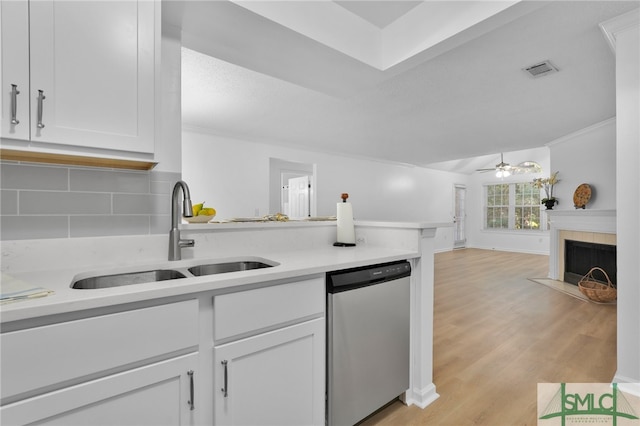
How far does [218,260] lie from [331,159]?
4658 mm

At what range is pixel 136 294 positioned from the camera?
938mm

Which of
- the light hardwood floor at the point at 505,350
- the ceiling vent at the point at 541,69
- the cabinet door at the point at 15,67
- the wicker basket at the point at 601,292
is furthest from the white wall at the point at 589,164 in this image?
the cabinet door at the point at 15,67

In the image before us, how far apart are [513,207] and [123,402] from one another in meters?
9.93

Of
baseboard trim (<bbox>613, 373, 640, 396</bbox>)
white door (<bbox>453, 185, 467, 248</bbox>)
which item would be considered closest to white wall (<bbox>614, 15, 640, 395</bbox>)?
baseboard trim (<bbox>613, 373, 640, 396</bbox>)

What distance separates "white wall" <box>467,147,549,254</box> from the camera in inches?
314

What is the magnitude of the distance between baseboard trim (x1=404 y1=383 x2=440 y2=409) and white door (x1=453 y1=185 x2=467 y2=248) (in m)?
8.11

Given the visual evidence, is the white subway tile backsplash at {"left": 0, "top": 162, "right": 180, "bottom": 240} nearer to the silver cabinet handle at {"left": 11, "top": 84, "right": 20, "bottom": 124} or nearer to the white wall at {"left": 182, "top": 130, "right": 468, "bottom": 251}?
the silver cabinet handle at {"left": 11, "top": 84, "right": 20, "bottom": 124}

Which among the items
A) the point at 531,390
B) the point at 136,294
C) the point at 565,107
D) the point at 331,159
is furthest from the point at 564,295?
the point at 136,294

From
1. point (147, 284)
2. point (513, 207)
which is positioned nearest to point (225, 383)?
point (147, 284)

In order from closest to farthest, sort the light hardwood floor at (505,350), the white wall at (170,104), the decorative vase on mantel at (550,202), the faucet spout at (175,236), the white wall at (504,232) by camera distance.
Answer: the faucet spout at (175,236) → the white wall at (170,104) → the light hardwood floor at (505,350) → the decorative vase on mantel at (550,202) → the white wall at (504,232)

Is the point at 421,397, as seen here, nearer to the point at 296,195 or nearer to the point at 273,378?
the point at 273,378

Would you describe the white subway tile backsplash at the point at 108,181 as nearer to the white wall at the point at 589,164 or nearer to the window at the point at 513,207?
the white wall at the point at 589,164

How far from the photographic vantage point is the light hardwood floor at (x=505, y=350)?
1.78m

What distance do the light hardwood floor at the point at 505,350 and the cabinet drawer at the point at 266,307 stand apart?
2.88 ft
